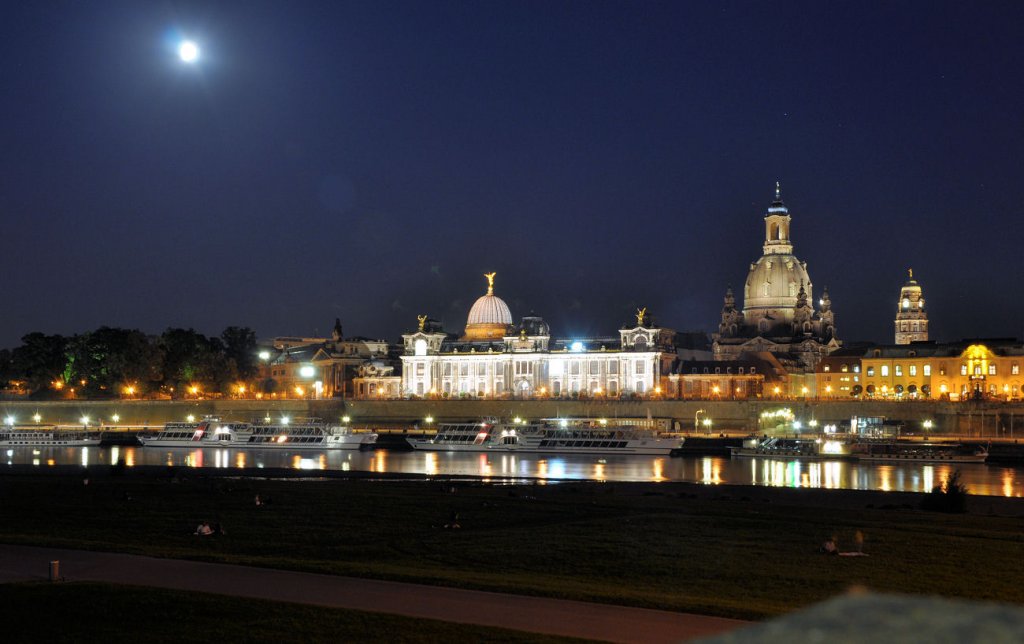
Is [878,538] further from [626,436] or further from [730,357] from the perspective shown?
[730,357]

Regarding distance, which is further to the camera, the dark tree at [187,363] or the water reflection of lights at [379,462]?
the dark tree at [187,363]

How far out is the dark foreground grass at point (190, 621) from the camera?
17.5 m

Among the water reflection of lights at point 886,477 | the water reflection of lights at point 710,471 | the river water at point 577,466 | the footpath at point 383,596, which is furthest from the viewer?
the water reflection of lights at point 710,471

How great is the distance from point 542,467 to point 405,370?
8001 cm

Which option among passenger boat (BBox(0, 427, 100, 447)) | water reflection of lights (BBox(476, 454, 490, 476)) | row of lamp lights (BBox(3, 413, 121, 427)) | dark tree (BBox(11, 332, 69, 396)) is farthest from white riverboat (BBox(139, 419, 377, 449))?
dark tree (BBox(11, 332, 69, 396))

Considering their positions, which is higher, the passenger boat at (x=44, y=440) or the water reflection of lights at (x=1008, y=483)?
the passenger boat at (x=44, y=440)

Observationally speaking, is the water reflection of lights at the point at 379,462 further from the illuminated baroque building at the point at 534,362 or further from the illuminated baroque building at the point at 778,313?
the illuminated baroque building at the point at 778,313

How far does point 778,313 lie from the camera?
164750mm

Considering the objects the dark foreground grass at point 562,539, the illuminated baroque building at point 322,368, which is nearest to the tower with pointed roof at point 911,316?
the illuminated baroque building at point 322,368

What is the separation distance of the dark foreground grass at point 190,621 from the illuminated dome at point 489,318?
143 metres

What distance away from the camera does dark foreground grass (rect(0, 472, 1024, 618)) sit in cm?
2330

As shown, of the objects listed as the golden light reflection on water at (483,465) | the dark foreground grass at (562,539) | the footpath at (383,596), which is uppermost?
the footpath at (383,596)

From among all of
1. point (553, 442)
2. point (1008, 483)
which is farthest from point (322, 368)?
point (1008, 483)

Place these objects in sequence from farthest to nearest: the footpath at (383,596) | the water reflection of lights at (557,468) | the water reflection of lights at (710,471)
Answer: the water reflection of lights at (557,468) < the water reflection of lights at (710,471) < the footpath at (383,596)
